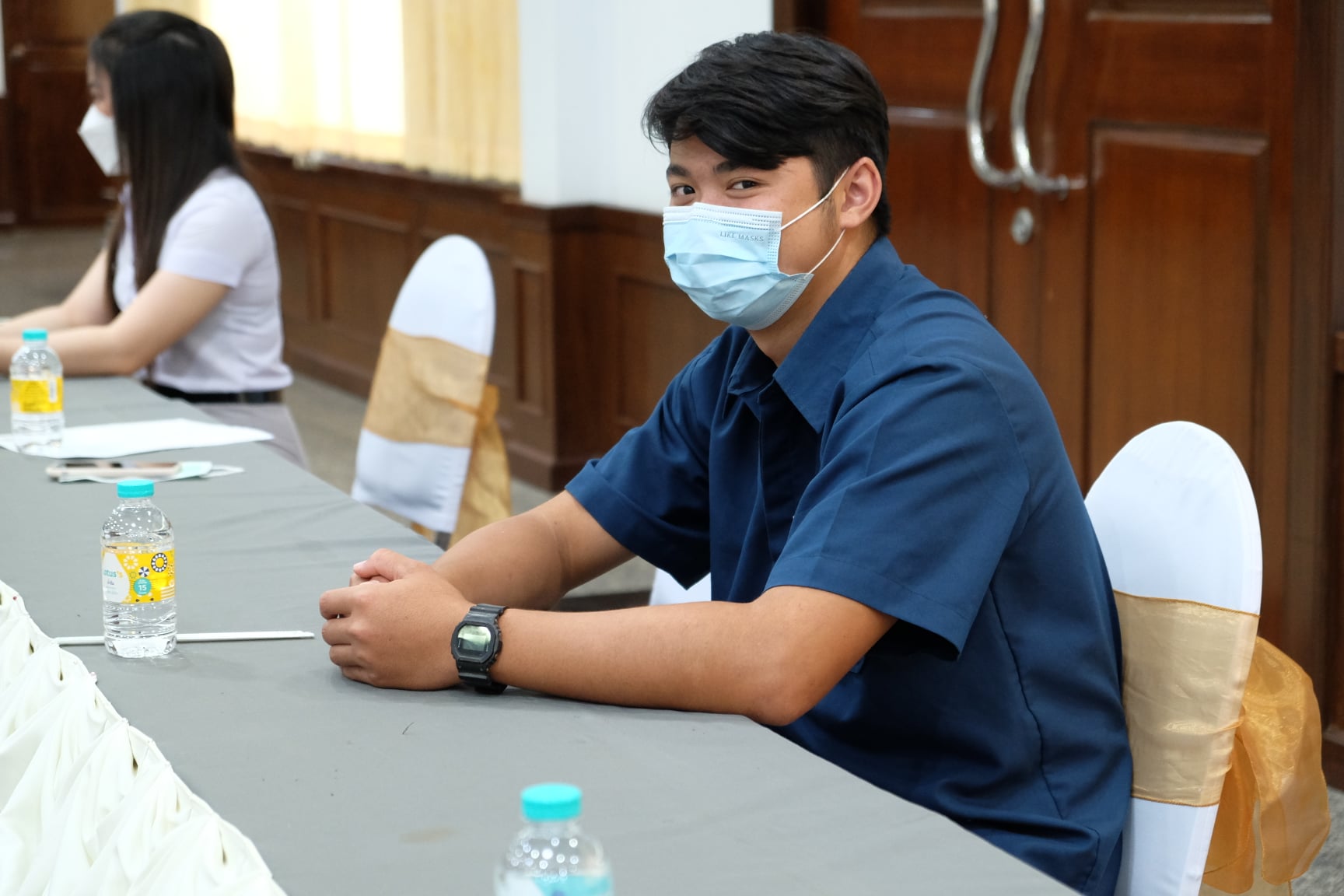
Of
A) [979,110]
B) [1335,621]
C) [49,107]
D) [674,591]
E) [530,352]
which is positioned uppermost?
[49,107]

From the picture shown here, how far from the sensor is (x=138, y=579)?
1.43 meters

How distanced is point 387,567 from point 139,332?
5.21 feet

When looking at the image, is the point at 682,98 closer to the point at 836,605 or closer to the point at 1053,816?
the point at 836,605

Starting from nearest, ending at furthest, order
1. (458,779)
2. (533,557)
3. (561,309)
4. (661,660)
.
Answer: (458,779), (661,660), (533,557), (561,309)

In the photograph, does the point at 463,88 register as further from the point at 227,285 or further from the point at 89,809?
the point at 89,809

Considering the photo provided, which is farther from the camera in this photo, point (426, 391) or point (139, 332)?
point (139, 332)

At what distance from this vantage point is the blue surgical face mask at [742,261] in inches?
60.0

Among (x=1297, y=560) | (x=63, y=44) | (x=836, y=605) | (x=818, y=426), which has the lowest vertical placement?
(x=1297, y=560)

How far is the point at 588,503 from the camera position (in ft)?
5.79

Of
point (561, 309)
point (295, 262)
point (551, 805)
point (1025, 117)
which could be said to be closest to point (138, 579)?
point (551, 805)

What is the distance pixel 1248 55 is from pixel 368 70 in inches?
154

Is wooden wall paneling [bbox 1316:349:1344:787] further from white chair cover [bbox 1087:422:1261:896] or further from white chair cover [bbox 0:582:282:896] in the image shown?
white chair cover [bbox 0:582:282:896]

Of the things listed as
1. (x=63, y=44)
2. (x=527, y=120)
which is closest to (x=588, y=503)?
(x=527, y=120)

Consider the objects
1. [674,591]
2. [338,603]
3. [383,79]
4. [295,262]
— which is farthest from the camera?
[295,262]
